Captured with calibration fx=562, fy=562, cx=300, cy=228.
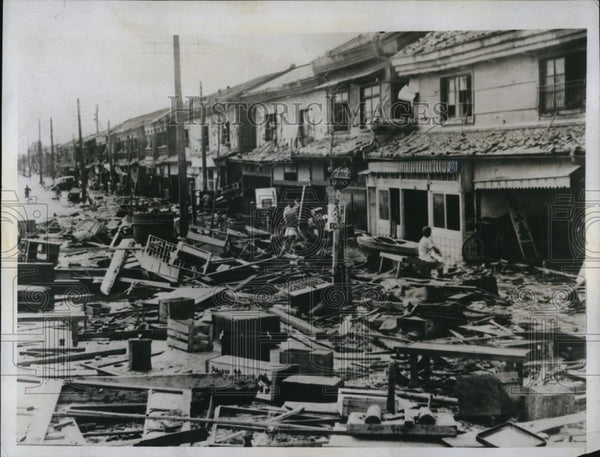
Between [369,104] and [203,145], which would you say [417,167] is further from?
[203,145]

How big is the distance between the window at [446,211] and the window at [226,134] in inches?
46.9

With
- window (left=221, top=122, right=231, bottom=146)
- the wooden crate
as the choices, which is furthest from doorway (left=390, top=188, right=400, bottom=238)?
the wooden crate

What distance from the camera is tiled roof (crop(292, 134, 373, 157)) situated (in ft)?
10.2

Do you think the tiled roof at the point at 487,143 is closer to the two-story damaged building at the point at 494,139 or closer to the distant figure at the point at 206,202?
the two-story damaged building at the point at 494,139

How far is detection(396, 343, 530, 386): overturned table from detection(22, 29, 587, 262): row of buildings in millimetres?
488

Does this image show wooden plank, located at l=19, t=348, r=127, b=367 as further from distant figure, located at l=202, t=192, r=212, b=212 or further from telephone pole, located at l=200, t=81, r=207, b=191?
telephone pole, located at l=200, t=81, r=207, b=191

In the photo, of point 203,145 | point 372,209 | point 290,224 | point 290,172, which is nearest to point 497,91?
point 372,209

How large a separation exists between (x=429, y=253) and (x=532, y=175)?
0.68 m

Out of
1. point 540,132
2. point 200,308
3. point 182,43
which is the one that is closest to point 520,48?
point 540,132

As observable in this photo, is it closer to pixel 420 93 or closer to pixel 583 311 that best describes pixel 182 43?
pixel 420 93

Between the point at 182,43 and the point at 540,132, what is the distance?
1981 millimetres

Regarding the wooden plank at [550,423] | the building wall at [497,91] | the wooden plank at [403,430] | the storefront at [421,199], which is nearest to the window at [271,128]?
the storefront at [421,199]

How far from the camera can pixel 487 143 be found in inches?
120

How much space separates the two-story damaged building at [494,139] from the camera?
9.82 ft
